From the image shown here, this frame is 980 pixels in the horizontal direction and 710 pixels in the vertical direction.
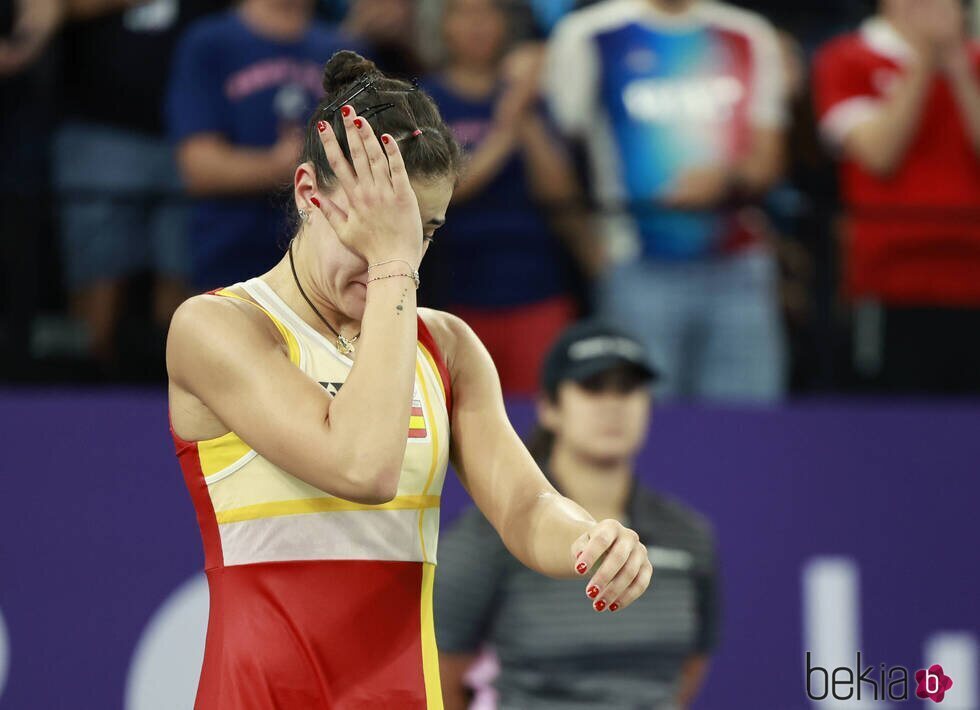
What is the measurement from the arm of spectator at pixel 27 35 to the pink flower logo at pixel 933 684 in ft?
12.5

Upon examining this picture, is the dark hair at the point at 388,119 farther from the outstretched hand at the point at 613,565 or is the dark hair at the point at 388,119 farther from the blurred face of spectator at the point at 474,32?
the blurred face of spectator at the point at 474,32

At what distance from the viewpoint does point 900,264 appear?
6.04 metres

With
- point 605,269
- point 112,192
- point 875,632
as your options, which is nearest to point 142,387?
point 112,192

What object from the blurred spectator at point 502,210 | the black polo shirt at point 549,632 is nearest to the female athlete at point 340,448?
the black polo shirt at point 549,632

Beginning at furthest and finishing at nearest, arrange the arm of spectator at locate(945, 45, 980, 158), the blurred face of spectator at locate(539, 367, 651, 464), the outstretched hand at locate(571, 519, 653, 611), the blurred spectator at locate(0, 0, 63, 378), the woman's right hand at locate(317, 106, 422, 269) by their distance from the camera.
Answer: the arm of spectator at locate(945, 45, 980, 158), the blurred spectator at locate(0, 0, 63, 378), the blurred face of spectator at locate(539, 367, 651, 464), the woman's right hand at locate(317, 106, 422, 269), the outstretched hand at locate(571, 519, 653, 611)

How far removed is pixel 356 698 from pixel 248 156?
3354 millimetres

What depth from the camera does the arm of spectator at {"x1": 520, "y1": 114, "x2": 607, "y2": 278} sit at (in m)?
5.89

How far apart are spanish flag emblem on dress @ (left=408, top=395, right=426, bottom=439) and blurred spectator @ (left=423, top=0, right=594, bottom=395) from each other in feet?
9.91

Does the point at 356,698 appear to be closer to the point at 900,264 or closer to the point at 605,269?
the point at 605,269

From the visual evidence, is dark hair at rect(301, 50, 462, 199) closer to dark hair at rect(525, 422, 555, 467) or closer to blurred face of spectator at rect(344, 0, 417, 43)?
dark hair at rect(525, 422, 555, 467)

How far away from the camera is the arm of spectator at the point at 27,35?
5.89 m

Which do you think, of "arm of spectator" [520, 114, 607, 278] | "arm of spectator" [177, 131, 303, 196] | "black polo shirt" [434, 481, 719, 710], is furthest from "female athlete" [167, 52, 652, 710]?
"arm of spectator" [520, 114, 607, 278]

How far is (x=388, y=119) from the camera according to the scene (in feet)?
8.59

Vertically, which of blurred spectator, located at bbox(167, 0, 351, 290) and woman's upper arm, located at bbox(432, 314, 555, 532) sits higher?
blurred spectator, located at bbox(167, 0, 351, 290)
